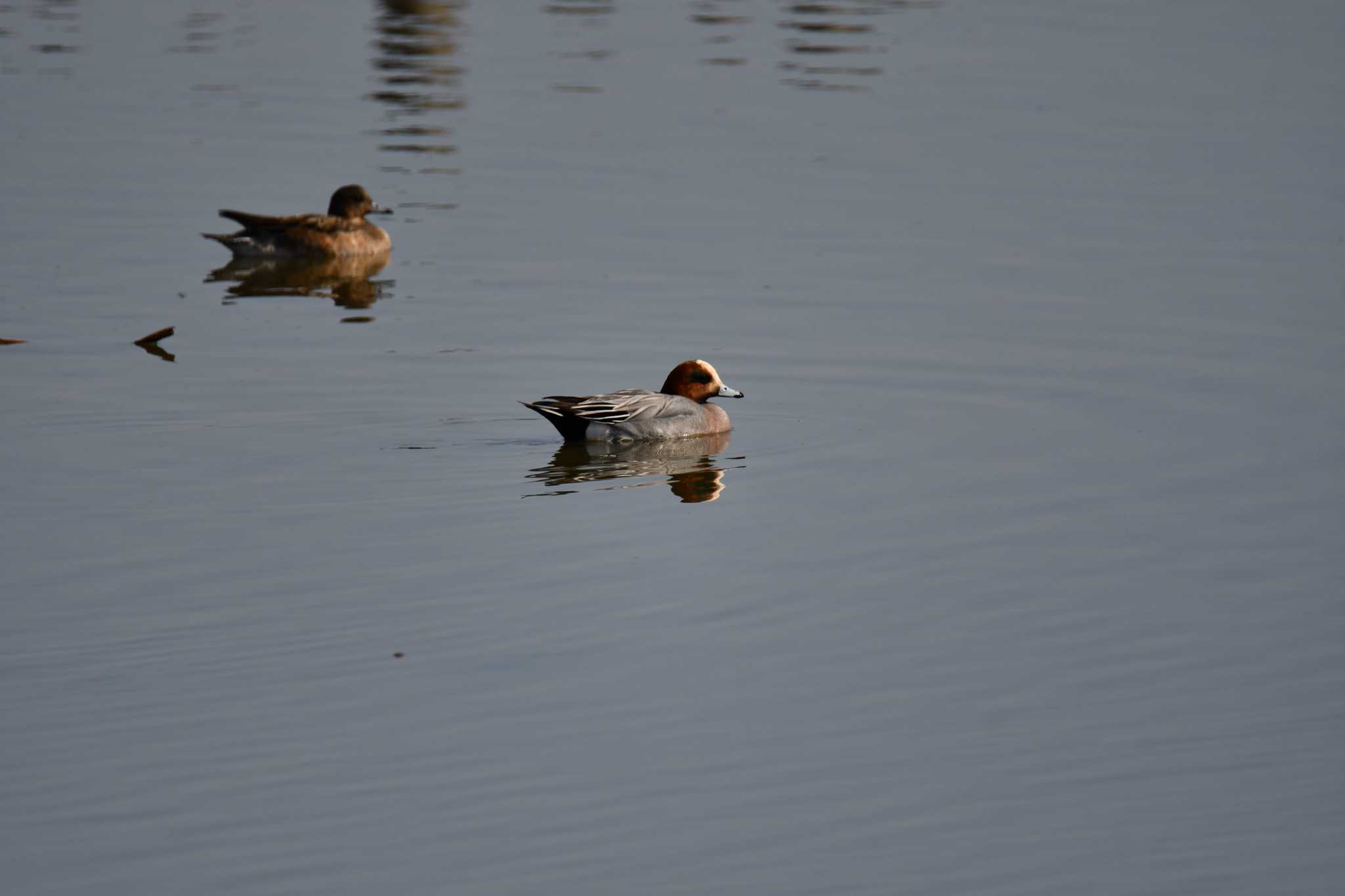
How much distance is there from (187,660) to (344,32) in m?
25.4

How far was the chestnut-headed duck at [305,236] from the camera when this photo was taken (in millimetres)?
19203

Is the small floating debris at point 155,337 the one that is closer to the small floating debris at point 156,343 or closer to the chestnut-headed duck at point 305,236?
the small floating debris at point 156,343

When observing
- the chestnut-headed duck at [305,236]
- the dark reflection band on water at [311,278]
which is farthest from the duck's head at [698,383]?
the chestnut-headed duck at [305,236]

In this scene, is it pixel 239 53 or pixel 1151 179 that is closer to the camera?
pixel 1151 179

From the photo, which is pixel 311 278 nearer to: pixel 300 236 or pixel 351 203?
pixel 300 236

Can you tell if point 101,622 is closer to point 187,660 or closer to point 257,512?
point 187,660

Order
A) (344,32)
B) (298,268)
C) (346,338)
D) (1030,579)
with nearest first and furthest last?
(1030,579) < (346,338) < (298,268) < (344,32)

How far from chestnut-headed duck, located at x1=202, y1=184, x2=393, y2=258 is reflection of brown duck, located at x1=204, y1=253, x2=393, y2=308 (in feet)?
0.28

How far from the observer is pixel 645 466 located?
12.9 metres

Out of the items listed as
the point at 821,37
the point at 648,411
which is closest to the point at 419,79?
the point at 821,37

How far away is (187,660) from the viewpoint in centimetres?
861

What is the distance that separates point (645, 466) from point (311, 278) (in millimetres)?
7239

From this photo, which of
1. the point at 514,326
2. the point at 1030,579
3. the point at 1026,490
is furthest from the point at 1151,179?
the point at 1030,579

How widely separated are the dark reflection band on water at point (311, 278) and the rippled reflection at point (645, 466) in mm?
4938
